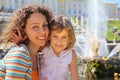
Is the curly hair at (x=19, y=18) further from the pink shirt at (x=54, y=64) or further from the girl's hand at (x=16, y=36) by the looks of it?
the pink shirt at (x=54, y=64)

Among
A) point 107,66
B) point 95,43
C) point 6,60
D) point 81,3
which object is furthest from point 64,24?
point 81,3

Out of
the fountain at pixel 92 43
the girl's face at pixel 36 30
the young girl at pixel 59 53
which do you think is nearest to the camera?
the girl's face at pixel 36 30

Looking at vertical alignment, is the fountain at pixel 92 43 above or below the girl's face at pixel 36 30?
below

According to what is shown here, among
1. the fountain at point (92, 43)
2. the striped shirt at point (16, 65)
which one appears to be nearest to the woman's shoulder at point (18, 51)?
the striped shirt at point (16, 65)

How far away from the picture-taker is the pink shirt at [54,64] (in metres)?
1.59

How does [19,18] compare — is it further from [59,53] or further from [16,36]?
[59,53]

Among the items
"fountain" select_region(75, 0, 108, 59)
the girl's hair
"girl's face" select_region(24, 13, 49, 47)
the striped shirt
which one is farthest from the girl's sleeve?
"fountain" select_region(75, 0, 108, 59)

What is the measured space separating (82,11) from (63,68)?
164 feet

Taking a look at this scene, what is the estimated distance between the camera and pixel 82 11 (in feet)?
168

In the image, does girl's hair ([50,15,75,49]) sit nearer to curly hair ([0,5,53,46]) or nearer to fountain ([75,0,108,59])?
curly hair ([0,5,53,46])

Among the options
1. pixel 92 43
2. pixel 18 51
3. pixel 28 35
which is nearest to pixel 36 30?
pixel 28 35

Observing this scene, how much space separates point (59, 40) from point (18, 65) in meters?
0.31

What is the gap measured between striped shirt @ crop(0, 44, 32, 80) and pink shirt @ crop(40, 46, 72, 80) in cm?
23

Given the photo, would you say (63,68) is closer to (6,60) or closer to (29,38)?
(29,38)
